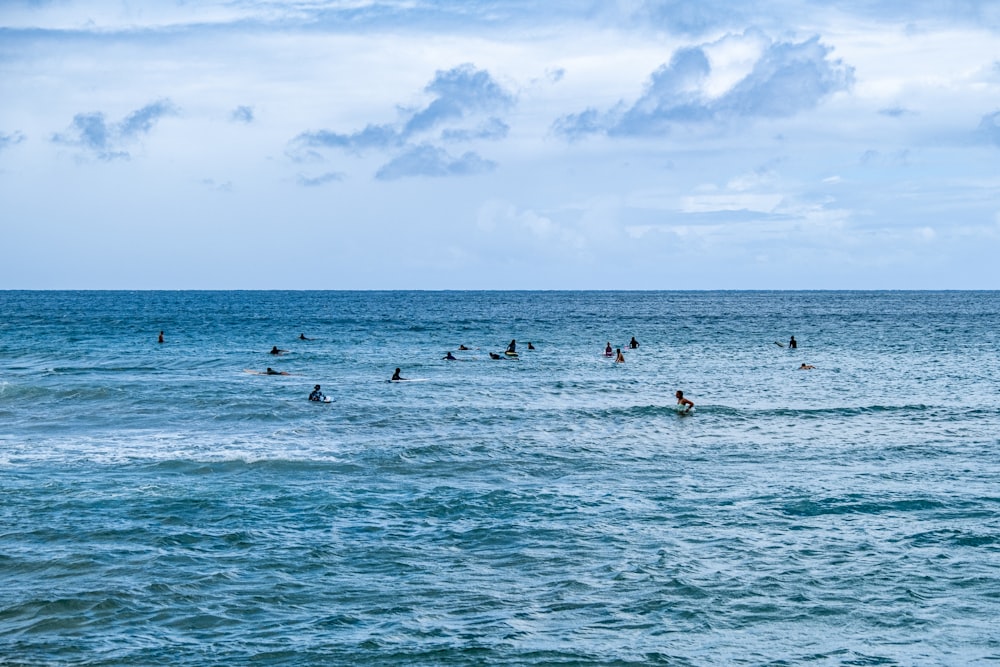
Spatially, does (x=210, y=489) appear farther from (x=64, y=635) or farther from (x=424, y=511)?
(x=64, y=635)

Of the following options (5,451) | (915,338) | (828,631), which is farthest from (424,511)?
(915,338)

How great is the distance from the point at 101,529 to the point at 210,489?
4.30 metres

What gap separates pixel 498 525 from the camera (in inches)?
930

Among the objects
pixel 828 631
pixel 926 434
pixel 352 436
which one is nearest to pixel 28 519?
pixel 352 436

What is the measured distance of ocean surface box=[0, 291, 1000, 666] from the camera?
55.6 feet

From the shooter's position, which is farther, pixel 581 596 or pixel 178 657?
pixel 581 596

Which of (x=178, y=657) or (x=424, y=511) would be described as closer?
(x=178, y=657)

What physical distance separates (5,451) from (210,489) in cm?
1084

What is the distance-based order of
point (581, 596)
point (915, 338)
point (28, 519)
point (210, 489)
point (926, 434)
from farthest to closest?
1. point (915, 338)
2. point (926, 434)
3. point (210, 489)
4. point (28, 519)
5. point (581, 596)

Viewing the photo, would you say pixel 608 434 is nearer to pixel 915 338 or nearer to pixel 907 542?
pixel 907 542

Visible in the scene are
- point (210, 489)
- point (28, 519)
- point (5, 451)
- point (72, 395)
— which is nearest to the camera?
point (28, 519)

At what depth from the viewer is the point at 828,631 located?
17.1 metres

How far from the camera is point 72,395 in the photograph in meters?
47.4

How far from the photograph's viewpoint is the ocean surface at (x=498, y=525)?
55.6 ft
